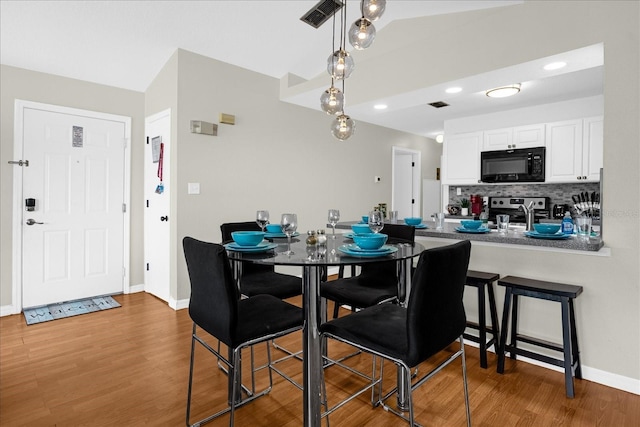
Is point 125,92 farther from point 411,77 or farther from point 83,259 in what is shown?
point 411,77

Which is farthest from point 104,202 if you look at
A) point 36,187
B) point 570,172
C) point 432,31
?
point 570,172

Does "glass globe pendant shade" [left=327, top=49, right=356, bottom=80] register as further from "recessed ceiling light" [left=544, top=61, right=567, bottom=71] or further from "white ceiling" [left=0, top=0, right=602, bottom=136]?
"recessed ceiling light" [left=544, top=61, right=567, bottom=71]

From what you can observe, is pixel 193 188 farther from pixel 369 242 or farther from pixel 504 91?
pixel 504 91

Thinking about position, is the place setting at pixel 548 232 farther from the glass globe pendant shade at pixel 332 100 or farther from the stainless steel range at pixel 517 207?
the stainless steel range at pixel 517 207

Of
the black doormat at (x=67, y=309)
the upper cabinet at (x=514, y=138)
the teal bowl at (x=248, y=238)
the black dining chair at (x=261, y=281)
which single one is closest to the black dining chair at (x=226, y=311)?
the teal bowl at (x=248, y=238)

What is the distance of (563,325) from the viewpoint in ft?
6.96

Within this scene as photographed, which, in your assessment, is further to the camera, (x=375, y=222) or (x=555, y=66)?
(x=555, y=66)

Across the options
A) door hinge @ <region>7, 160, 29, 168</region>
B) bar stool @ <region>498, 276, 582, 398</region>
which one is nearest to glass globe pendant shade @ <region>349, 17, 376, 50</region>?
bar stool @ <region>498, 276, 582, 398</region>

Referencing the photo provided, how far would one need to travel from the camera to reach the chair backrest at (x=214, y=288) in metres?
1.46

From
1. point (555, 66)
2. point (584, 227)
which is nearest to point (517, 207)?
point (555, 66)

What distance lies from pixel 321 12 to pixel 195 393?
125 inches

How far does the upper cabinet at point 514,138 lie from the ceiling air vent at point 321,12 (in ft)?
10.1

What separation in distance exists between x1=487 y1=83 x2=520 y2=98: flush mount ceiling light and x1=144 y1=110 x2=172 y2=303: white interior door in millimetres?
3485

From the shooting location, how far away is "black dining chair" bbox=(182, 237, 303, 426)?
4.84 feet
